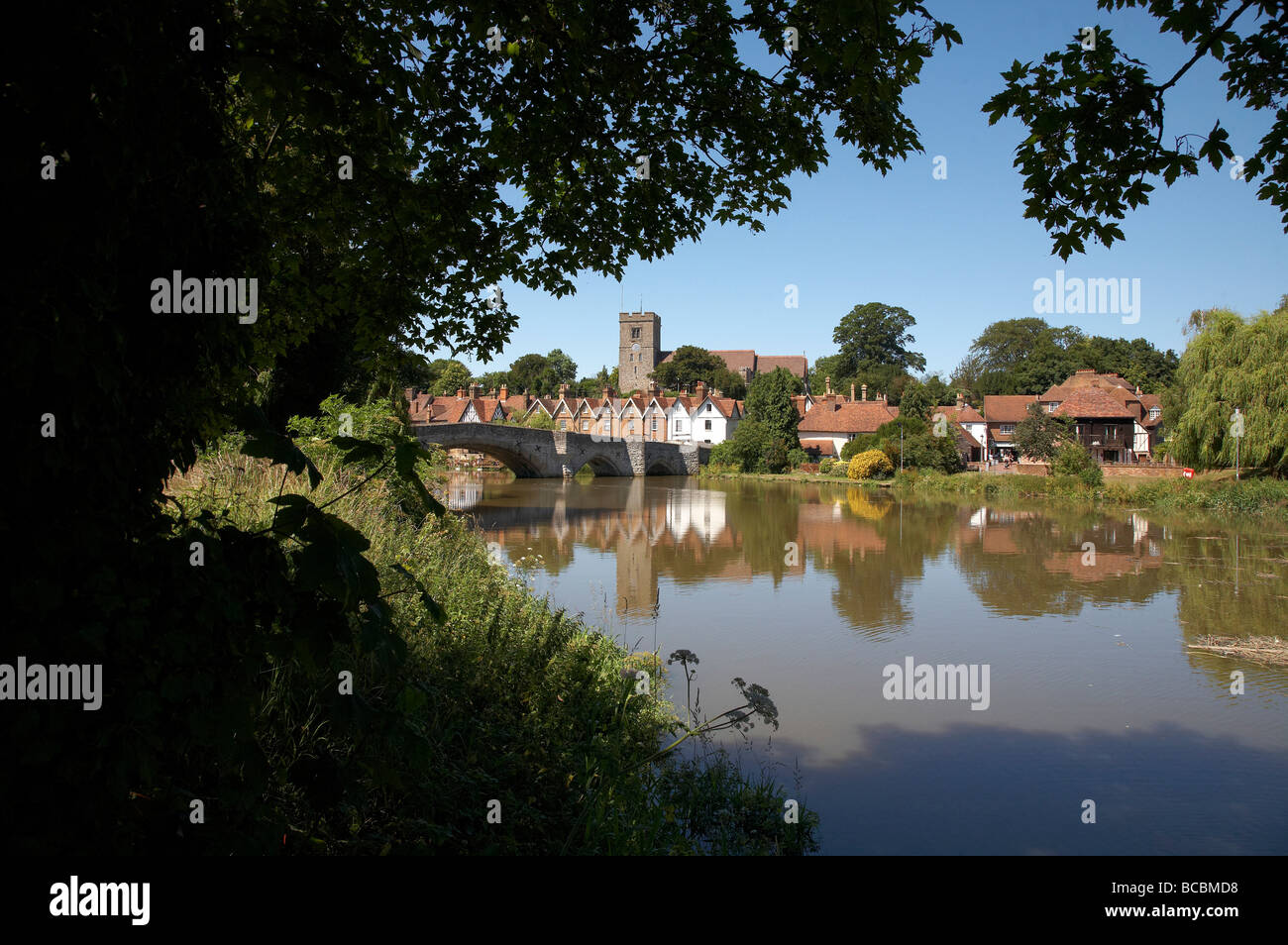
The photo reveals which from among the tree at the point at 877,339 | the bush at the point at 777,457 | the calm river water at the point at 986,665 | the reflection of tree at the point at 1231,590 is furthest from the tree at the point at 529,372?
the reflection of tree at the point at 1231,590

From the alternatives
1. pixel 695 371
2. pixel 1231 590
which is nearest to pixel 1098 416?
pixel 695 371

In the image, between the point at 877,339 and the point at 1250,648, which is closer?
the point at 1250,648

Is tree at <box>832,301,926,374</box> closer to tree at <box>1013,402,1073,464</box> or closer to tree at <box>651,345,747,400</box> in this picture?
tree at <box>651,345,747,400</box>

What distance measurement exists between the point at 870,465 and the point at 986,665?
1399 inches

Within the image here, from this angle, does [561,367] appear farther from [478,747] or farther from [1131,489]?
[478,747]

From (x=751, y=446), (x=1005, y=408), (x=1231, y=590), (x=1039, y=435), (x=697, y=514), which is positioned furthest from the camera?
(x=1005, y=408)

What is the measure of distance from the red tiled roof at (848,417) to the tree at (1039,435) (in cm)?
1608

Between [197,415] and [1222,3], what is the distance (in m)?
4.76

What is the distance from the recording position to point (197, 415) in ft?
7.57

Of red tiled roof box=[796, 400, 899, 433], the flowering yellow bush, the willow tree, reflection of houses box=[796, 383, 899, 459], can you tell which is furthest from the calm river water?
red tiled roof box=[796, 400, 899, 433]

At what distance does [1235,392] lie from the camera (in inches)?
1158

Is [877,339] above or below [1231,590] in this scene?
above

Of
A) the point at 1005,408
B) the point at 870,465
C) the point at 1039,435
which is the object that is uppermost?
the point at 1005,408

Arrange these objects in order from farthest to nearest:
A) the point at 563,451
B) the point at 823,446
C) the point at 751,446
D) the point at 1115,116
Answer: the point at 823,446
the point at 751,446
the point at 563,451
the point at 1115,116
